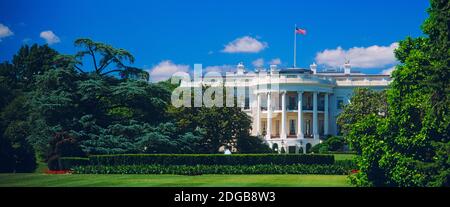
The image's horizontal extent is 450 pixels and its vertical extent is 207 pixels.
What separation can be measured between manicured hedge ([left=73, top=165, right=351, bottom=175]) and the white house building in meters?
26.2

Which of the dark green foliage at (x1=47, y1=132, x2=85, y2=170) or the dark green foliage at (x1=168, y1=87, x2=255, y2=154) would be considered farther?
the dark green foliage at (x1=168, y1=87, x2=255, y2=154)

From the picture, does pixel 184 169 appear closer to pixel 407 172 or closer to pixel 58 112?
pixel 58 112

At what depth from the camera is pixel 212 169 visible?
34.5 m

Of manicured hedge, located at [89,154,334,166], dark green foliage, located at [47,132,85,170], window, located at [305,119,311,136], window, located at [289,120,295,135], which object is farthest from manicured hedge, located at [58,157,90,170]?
window, located at [305,119,311,136]

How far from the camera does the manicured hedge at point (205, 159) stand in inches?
1375

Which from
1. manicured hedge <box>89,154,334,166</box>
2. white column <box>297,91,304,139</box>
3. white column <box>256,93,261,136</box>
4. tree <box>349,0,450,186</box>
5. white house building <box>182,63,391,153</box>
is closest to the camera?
tree <box>349,0,450,186</box>

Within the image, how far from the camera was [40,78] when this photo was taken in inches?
1563

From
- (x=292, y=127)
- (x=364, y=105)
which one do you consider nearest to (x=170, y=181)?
(x=364, y=105)

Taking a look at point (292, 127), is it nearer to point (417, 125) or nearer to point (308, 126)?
point (308, 126)

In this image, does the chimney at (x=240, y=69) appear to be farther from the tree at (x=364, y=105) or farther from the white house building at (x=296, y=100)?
the tree at (x=364, y=105)

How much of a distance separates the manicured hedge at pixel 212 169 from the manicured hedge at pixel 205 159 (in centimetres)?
39

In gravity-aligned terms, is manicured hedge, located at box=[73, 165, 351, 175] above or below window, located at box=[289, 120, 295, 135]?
below

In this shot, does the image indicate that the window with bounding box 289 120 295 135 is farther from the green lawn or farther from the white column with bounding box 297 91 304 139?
the green lawn

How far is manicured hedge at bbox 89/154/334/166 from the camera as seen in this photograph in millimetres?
34938
